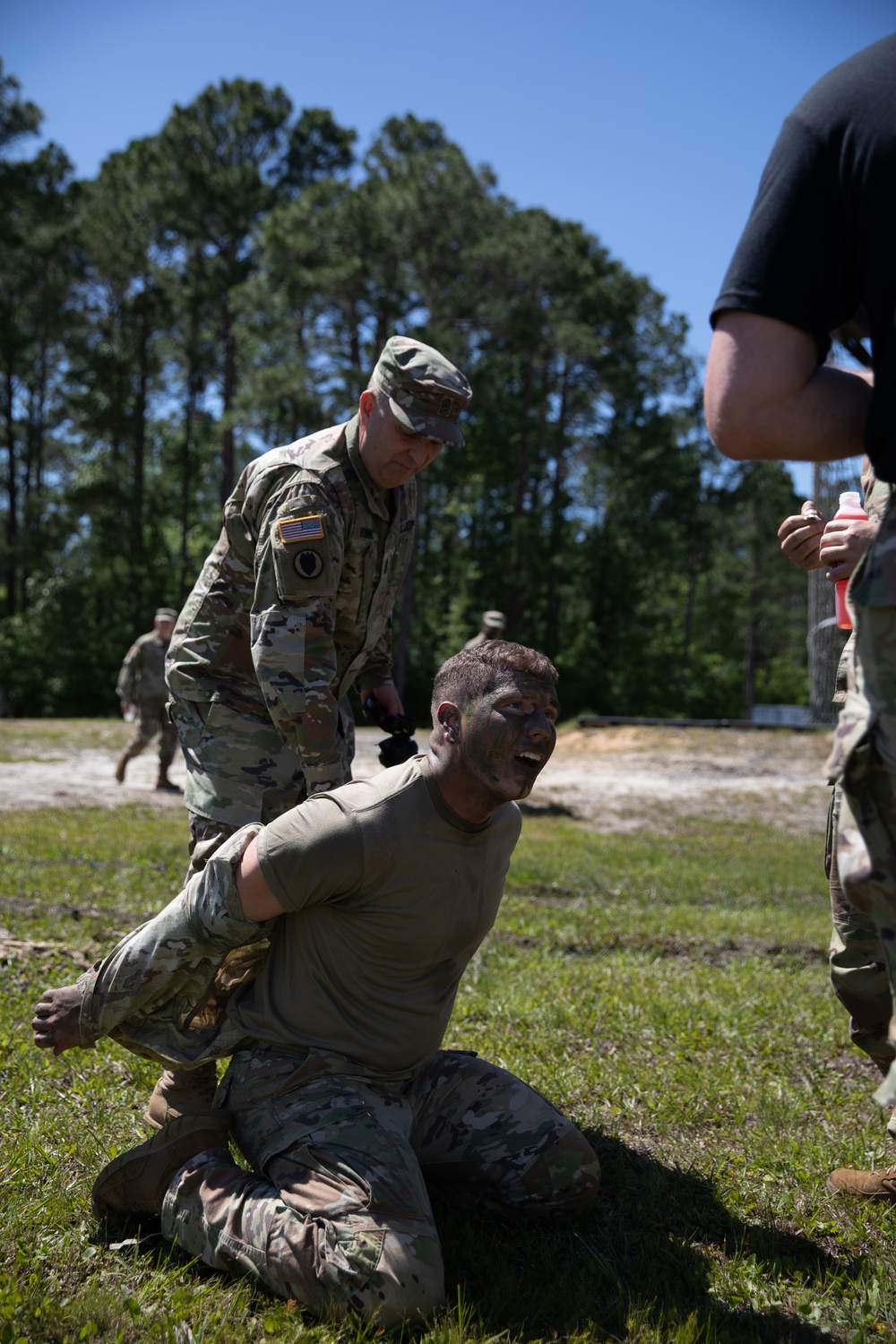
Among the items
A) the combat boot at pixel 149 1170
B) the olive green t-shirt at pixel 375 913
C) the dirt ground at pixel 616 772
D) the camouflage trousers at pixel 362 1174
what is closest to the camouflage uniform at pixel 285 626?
the olive green t-shirt at pixel 375 913

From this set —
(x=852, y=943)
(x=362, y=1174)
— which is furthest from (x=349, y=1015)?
(x=852, y=943)

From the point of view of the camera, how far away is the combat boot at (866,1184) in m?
3.15

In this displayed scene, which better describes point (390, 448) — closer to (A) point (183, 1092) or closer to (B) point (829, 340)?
(B) point (829, 340)

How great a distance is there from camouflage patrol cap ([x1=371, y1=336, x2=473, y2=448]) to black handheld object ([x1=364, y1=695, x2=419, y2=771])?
982mm

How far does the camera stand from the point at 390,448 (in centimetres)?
357

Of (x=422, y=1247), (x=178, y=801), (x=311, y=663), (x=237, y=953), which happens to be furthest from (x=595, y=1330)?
(x=178, y=801)

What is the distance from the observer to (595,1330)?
8.17 ft

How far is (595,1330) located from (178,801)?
11.2 metres

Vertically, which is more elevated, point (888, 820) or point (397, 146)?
point (397, 146)

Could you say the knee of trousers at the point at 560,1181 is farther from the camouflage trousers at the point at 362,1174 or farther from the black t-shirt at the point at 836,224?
the black t-shirt at the point at 836,224

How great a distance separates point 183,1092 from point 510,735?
1.43m

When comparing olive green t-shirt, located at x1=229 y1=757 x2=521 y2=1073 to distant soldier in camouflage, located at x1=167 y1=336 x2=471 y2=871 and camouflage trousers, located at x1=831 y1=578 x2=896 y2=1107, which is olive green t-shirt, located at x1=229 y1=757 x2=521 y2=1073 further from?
camouflage trousers, located at x1=831 y1=578 x2=896 y2=1107

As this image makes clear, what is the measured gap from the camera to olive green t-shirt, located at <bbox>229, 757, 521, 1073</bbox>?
2777 millimetres

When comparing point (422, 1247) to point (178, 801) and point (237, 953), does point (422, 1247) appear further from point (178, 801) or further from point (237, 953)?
point (178, 801)
